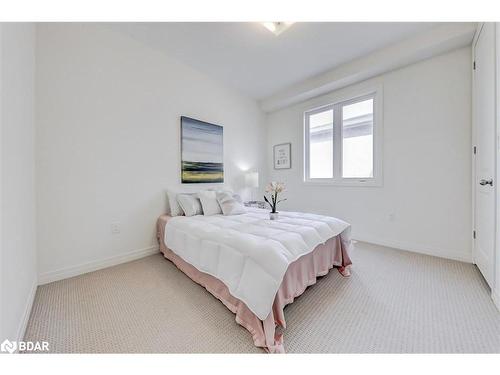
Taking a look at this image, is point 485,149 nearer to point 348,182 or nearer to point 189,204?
point 348,182

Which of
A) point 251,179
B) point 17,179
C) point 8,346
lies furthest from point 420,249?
point 17,179

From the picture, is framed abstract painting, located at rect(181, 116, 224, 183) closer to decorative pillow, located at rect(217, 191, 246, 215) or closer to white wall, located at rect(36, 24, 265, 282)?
white wall, located at rect(36, 24, 265, 282)

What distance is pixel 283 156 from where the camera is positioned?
4238 millimetres

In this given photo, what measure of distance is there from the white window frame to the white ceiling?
62 centimetres

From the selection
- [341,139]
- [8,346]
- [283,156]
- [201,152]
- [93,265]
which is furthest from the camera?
[283,156]

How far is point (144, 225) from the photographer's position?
2637mm

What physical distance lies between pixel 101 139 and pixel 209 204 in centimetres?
142

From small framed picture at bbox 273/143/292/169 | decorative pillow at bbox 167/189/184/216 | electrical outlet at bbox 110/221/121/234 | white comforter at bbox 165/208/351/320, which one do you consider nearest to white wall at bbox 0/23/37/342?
electrical outlet at bbox 110/221/121/234

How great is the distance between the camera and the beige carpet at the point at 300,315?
1198 millimetres

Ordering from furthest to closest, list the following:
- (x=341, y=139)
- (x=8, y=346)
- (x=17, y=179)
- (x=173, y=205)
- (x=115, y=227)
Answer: (x=341, y=139), (x=173, y=205), (x=115, y=227), (x=17, y=179), (x=8, y=346)

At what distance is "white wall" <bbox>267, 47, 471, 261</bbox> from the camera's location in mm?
2383

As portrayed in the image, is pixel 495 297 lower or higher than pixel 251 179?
lower
